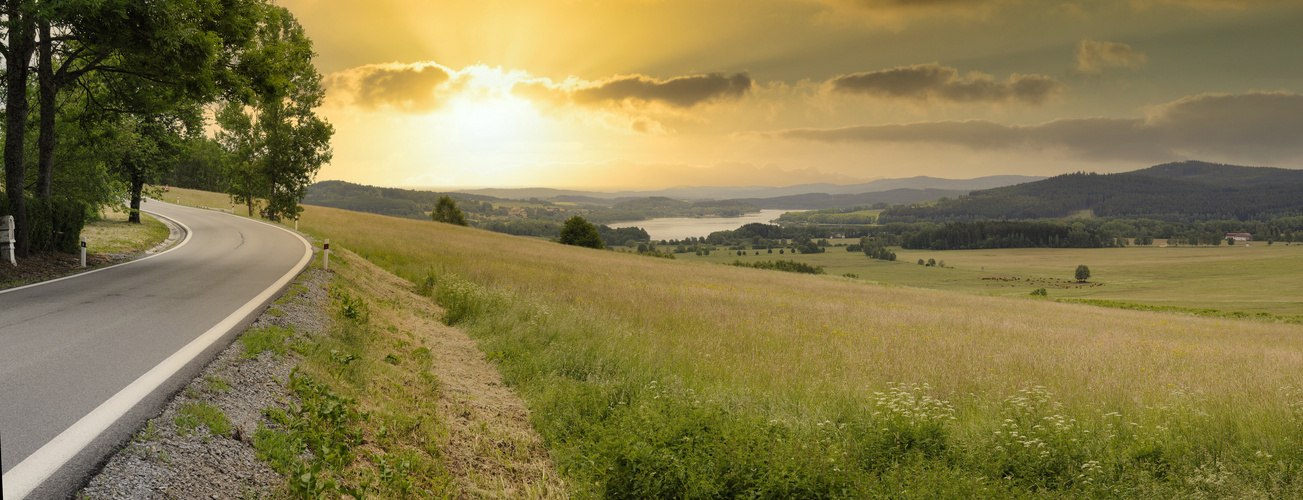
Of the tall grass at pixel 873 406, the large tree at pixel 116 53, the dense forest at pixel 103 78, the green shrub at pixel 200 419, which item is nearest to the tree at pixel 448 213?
the dense forest at pixel 103 78

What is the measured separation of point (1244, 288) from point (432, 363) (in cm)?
9175

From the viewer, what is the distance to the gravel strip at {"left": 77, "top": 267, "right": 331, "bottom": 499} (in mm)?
3791

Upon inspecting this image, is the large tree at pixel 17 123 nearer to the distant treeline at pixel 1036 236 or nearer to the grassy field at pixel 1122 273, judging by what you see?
the grassy field at pixel 1122 273

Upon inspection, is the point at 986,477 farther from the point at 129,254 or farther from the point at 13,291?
the point at 129,254

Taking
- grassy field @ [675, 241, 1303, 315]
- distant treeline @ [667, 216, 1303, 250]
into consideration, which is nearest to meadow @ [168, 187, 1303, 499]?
grassy field @ [675, 241, 1303, 315]

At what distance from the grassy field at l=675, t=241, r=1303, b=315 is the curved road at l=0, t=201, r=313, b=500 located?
5762cm

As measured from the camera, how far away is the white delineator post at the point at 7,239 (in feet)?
40.6

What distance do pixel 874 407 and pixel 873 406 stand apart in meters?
0.02

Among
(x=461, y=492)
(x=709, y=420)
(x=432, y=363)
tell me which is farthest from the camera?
(x=432, y=363)

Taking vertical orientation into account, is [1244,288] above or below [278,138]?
below

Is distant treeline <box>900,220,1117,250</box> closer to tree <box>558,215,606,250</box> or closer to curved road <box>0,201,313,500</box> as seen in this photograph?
tree <box>558,215,606,250</box>

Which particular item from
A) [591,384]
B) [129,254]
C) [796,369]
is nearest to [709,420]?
[591,384]

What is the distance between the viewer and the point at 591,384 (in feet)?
26.6

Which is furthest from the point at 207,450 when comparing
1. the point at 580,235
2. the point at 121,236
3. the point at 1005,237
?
the point at 1005,237
